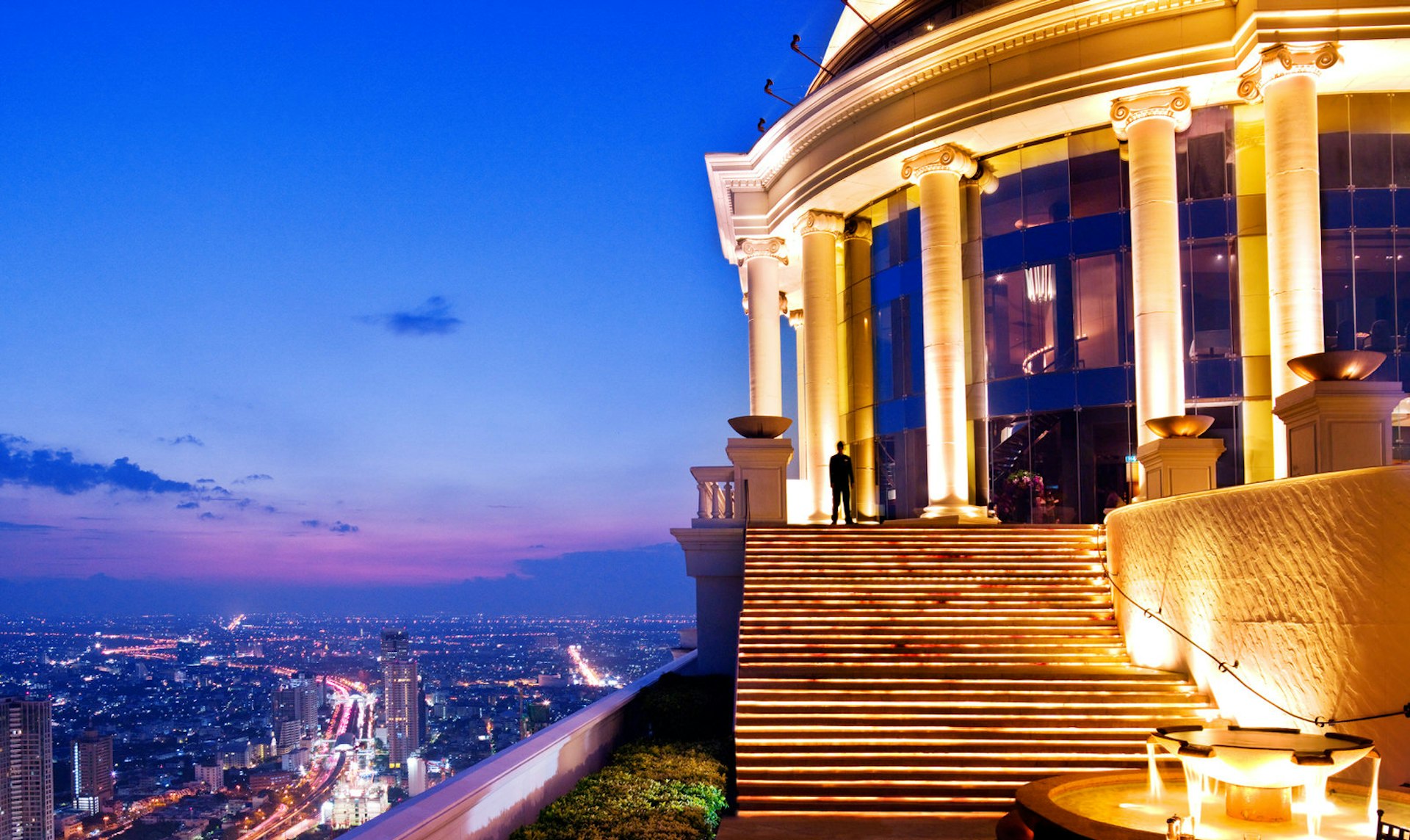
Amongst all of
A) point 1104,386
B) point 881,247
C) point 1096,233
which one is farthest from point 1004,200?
point 1104,386

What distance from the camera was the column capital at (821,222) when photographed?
1176 inches

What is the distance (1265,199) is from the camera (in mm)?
23125

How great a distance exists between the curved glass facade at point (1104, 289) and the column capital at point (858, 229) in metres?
2.12

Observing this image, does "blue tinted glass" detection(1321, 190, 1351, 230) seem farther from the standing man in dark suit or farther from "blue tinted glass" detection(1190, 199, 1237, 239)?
the standing man in dark suit

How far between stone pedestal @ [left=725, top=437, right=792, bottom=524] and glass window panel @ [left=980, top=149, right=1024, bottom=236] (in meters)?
7.77

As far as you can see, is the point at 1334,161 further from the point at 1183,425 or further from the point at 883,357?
the point at 883,357

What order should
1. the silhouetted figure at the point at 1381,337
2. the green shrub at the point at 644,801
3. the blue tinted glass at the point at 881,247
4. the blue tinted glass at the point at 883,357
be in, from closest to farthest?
the green shrub at the point at 644,801 → the silhouetted figure at the point at 1381,337 → the blue tinted glass at the point at 883,357 → the blue tinted glass at the point at 881,247

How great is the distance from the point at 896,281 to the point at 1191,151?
776 centimetres

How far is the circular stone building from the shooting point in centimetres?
2155

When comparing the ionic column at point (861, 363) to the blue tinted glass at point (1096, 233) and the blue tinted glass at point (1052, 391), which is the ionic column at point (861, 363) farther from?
the blue tinted glass at point (1096, 233)

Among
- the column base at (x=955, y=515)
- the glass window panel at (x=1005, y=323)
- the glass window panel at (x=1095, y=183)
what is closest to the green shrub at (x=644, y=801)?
the column base at (x=955, y=515)

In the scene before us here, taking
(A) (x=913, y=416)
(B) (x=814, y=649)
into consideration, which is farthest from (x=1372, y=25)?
(B) (x=814, y=649)

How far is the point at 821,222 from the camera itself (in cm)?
2992

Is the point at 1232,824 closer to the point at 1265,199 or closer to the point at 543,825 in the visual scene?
the point at 543,825
